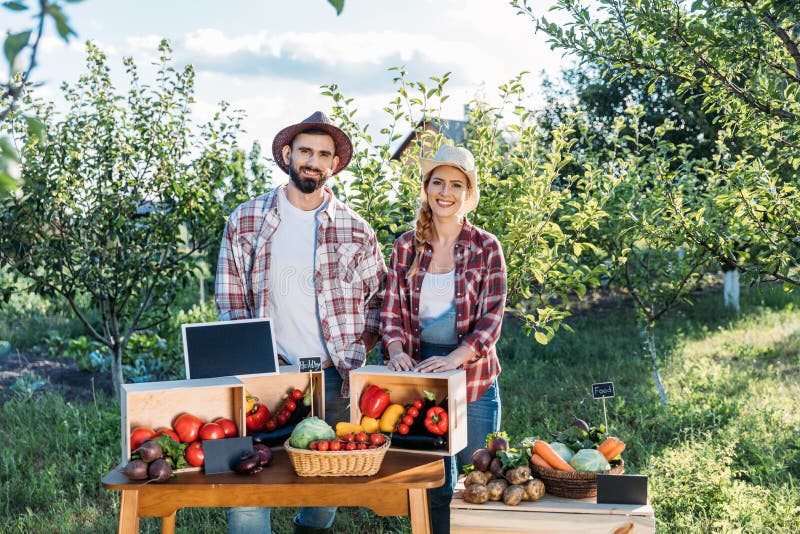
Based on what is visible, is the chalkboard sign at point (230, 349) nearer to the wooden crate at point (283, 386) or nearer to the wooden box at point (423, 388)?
the wooden crate at point (283, 386)

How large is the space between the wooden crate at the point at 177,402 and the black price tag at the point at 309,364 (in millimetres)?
252

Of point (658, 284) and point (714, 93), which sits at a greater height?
point (714, 93)

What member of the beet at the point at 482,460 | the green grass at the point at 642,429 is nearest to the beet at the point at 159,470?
the beet at the point at 482,460

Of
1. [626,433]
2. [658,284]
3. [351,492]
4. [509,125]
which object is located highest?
[509,125]

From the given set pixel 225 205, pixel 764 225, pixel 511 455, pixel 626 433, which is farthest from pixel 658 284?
pixel 511 455

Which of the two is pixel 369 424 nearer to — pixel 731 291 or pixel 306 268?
pixel 306 268

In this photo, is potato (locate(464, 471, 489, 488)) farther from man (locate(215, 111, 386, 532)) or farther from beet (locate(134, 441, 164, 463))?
beet (locate(134, 441, 164, 463))

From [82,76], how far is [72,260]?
1.34m

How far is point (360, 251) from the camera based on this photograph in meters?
3.55

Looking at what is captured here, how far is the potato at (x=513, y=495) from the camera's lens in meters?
2.70

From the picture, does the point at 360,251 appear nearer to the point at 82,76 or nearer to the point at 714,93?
the point at 714,93

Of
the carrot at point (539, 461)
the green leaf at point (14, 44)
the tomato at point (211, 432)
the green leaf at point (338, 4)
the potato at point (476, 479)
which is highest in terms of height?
the green leaf at point (338, 4)

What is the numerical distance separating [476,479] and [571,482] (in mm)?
331

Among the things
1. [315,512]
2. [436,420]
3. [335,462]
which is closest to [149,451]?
[335,462]
